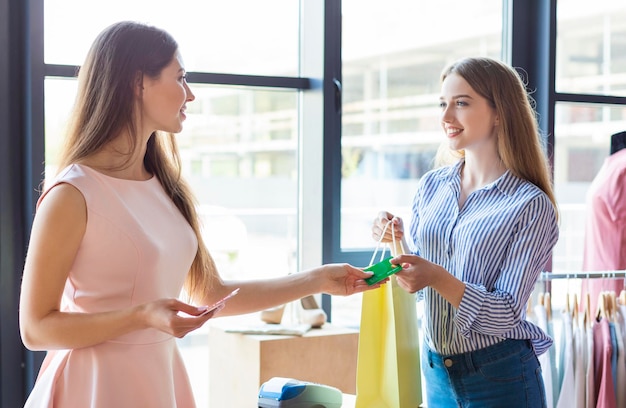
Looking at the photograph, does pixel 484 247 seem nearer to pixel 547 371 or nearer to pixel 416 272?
pixel 416 272

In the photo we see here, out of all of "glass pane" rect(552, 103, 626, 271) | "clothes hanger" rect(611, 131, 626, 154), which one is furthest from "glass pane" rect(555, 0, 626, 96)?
"clothes hanger" rect(611, 131, 626, 154)

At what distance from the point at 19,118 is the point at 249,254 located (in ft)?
3.72

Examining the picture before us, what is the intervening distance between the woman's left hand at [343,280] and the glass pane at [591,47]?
7.29 feet

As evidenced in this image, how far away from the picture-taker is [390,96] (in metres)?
3.71

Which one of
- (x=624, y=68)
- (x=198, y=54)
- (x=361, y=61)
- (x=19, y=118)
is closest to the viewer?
(x=19, y=118)

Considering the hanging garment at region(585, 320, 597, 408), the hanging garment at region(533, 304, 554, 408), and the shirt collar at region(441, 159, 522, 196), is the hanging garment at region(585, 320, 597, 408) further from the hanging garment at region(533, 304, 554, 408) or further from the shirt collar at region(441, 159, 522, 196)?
the shirt collar at region(441, 159, 522, 196)

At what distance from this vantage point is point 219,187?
347 cm

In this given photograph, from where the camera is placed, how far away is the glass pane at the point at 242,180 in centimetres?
342

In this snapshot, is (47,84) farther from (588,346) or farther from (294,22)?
(588,346)

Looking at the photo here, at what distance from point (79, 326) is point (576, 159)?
10.4ft

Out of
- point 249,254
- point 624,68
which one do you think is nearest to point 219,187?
point 249,254

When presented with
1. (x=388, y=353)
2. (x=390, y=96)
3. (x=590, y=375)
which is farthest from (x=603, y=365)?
(x=390, y=96)

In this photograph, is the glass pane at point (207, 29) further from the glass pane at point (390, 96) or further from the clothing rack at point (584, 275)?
the clothing rack at point (584, 275)

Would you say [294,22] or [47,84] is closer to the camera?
[47,84]
